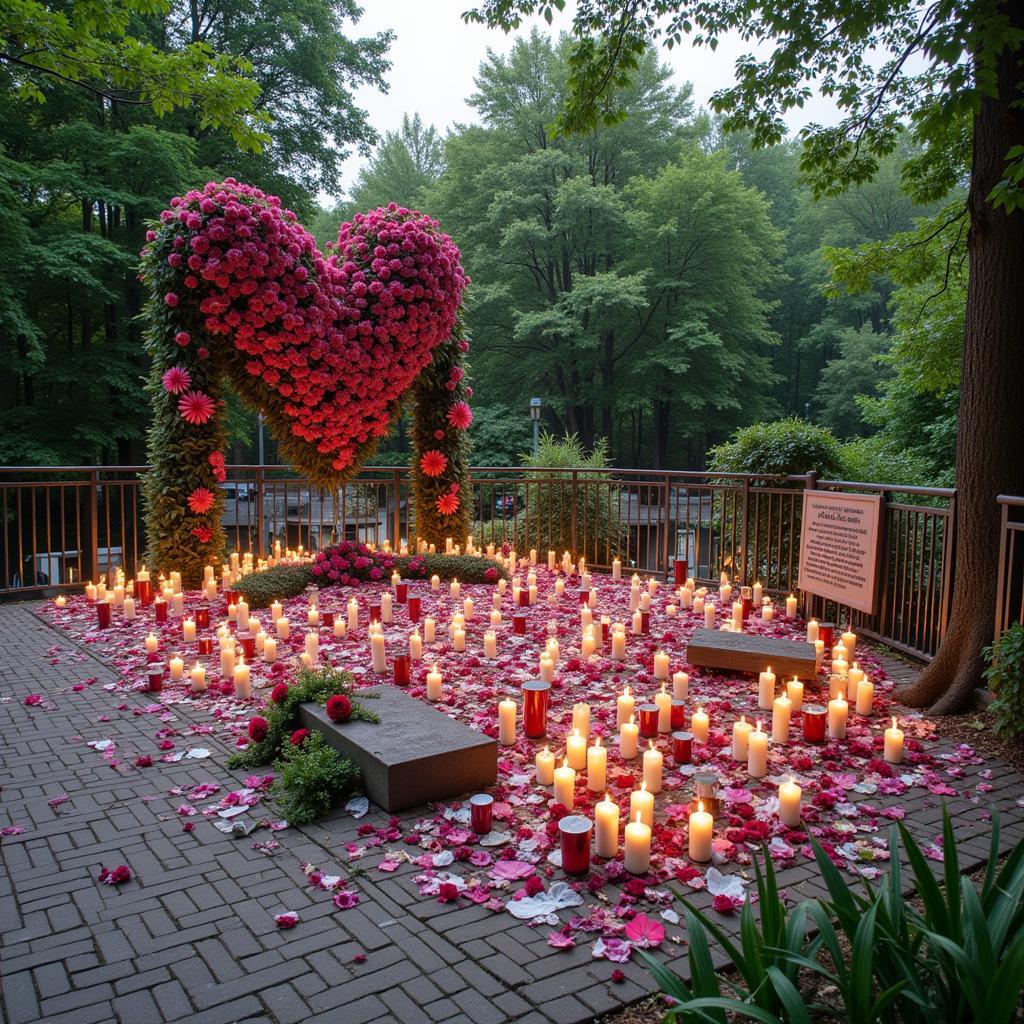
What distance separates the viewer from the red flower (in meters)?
3.94

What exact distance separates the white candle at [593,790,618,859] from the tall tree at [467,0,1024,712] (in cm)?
291

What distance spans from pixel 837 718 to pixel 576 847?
2.24 m

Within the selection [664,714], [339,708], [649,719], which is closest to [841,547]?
[664,714]

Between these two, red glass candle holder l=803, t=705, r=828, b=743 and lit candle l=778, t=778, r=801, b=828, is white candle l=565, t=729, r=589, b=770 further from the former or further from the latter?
red glass candle holder l=803, t=705, r=828, b=743

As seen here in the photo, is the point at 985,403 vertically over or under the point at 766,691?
over

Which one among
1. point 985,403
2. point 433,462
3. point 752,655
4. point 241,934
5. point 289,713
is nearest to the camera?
point 241,934

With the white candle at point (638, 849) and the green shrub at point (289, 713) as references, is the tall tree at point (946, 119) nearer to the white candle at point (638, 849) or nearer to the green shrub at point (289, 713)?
the white candle at point (638, 849)

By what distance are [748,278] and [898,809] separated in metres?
25.4

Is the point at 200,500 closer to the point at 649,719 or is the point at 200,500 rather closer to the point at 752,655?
the point at 649,719

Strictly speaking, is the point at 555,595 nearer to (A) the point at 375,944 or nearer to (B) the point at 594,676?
(B) the point at 594,676

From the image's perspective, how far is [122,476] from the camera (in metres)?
17.8

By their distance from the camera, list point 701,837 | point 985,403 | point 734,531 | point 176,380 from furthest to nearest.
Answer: point 734,531 → point 176,380 → point 985,403 → point 701,837

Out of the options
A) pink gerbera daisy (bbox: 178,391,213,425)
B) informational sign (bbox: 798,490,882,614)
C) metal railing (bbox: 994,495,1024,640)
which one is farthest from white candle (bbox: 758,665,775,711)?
pink gerbera daisy (bbox: 178,391,213,425)

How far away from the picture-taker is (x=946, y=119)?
4.11 metres
